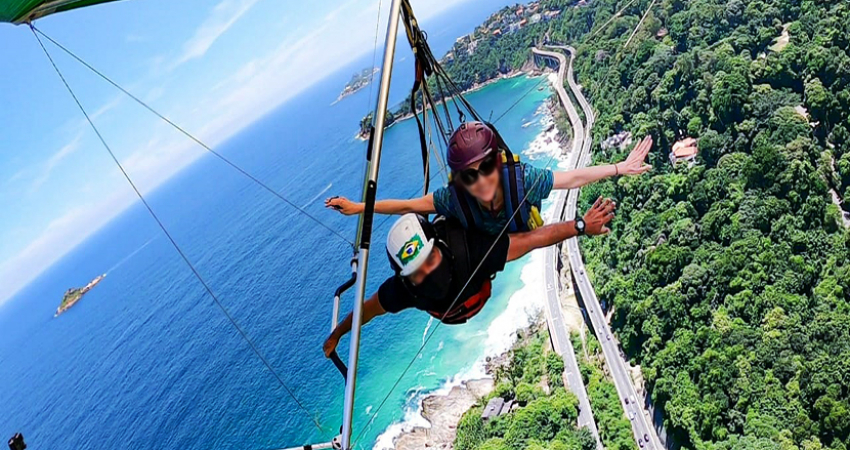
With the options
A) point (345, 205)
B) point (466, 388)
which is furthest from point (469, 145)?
point (466, 388)

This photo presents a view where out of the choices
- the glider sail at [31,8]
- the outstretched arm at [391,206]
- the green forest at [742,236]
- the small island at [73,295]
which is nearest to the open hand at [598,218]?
the outstretched arm at [391,206]

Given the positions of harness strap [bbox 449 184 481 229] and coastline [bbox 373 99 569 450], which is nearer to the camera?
harness strap [bbox 449 184 481 229]

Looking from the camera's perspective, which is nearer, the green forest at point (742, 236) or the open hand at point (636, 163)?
the open hand at point (636, 163)

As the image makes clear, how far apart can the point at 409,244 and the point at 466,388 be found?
20.6 metres

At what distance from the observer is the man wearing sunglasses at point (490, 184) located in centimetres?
232

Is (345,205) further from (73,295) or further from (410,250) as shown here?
(73,295)

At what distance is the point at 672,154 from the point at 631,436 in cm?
1397

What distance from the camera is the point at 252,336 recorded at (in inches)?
1256

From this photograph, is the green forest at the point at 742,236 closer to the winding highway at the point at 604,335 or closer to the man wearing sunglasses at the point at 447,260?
the winding highway at the point at 604,335

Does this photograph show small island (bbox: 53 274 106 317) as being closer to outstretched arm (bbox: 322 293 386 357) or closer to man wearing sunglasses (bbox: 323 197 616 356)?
outstretched arm (bbox: 322 293 386 357)

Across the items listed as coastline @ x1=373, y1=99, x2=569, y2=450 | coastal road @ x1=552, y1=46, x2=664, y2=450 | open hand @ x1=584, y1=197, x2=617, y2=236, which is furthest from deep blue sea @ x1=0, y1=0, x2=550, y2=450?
open hand @ x1=584, y1=197, x2=617, y2=236

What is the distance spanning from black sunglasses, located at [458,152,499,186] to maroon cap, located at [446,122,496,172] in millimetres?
27

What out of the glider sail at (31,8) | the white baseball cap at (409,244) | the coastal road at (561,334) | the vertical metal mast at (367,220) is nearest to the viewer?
the vertical metal mast at (367,220)

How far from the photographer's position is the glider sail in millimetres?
2992
